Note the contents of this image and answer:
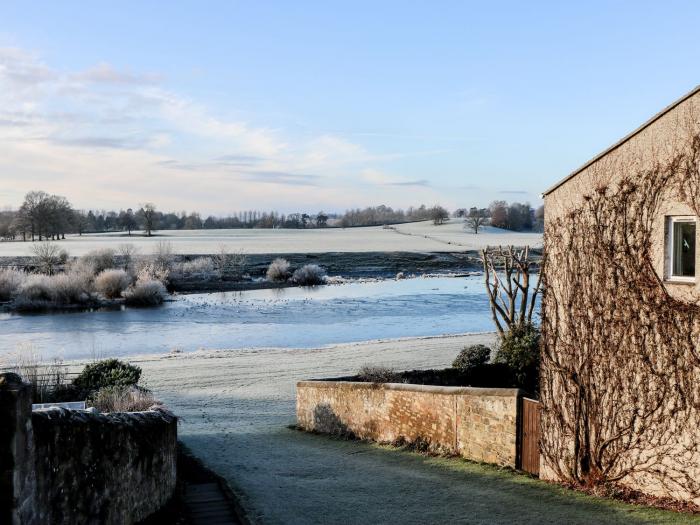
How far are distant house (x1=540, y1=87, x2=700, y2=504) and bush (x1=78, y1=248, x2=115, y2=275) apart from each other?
180ft

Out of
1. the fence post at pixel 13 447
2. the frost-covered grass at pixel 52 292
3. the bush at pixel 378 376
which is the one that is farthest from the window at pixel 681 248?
the frost-covered grass at pixel 52 292

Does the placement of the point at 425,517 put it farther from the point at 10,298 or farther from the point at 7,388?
the point at 10,298

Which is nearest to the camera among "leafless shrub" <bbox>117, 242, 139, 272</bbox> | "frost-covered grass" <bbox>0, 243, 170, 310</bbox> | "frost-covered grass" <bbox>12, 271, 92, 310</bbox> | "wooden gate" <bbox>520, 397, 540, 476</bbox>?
"wooden gate" <bbox>520, 397, 540, 476</bbox>

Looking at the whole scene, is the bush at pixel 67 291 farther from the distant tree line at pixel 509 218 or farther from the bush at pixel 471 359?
the distant tree line at pixel 509 218

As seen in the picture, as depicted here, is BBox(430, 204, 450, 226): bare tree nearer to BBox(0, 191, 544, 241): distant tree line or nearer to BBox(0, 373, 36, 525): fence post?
BBox(0, 191, 544, 241): distant tree line

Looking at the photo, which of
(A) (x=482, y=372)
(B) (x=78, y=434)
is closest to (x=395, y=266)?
(A) (x=482, y=372)

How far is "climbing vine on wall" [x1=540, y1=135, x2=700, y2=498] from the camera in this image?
9875 millimetres

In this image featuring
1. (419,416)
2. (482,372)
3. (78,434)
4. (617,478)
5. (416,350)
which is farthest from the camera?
(416,350)

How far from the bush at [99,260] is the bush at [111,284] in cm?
535

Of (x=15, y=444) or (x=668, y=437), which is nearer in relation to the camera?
(x=15, y=444)

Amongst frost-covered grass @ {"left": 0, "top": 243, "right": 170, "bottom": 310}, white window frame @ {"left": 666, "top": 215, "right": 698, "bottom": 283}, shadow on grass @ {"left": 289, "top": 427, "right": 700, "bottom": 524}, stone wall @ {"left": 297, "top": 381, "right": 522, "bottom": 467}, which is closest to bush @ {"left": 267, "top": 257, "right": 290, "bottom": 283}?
frost-covered grass @ {"left": 0, "top": 243, "right": 170, "bottom": 310}

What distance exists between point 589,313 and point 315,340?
27378 mm

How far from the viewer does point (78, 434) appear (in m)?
6.86

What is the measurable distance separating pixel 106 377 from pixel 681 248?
1399 centimetres
